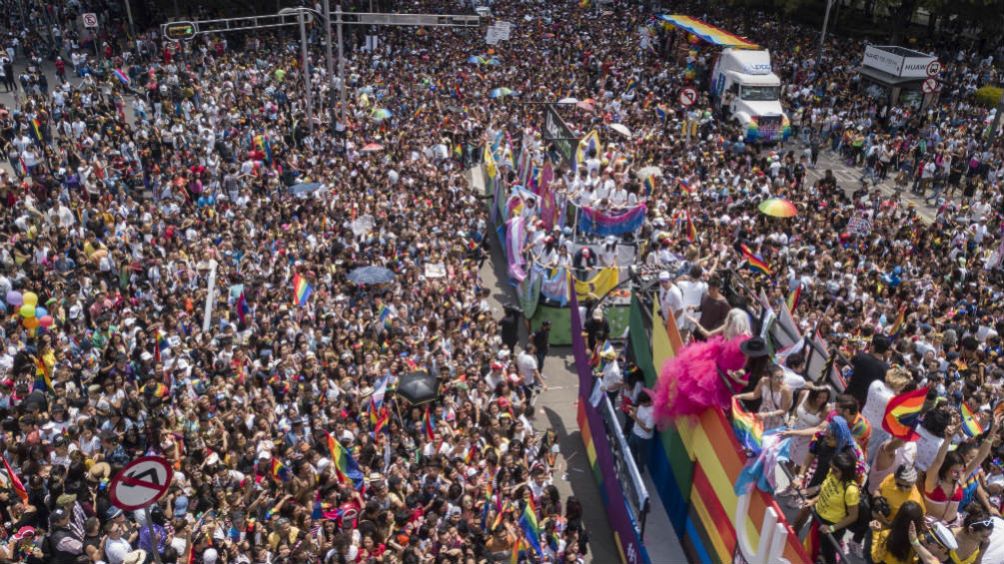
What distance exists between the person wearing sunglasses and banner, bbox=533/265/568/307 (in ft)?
36.4

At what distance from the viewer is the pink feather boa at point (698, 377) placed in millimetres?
9070

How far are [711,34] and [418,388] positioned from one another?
92.8 feet

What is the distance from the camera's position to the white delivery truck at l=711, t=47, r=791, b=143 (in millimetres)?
30188

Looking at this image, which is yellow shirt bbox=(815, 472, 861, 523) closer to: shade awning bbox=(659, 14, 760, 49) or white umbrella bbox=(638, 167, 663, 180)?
white umbrella bbox=(638, 167, 663, 180)

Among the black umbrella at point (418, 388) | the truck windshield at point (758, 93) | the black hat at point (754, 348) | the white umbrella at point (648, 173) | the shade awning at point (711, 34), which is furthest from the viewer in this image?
the shade awning at point (711, 34)

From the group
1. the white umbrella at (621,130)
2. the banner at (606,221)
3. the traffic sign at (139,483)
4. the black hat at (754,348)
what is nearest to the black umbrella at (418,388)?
the traffic sign at (139,483)

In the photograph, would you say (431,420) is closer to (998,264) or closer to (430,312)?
(430,312)

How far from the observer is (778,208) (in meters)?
19.8

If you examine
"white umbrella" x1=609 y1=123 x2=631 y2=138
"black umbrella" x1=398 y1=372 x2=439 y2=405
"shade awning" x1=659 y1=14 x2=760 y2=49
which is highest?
"shade awning" x1=659 y1=14 x2=760 y2=49

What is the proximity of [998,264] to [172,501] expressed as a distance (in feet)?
57.9

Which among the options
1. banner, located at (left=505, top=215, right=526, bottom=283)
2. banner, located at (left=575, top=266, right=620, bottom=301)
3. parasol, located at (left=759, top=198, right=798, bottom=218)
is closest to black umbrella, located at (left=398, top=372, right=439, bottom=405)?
banner, located at (left=575, top=266, right=620, bottom=301)

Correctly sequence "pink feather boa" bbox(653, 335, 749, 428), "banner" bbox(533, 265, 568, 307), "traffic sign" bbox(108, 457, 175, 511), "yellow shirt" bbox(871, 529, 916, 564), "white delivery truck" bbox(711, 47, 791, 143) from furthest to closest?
"white delivery truck" bbox(711, 47, 791, 143)
"banner" bbox(533, 265, 568, 307)
"pink feather boa" bbox(653, 335, 749, 428)
"traffic sign" bbox(108, 457, 175, 511)
"yellow shirt" bbox(871, 529, 916, 564)

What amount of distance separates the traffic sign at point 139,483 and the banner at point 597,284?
36.4 ft

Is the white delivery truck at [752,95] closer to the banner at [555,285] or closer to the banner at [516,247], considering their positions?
the banner at [516,247]
